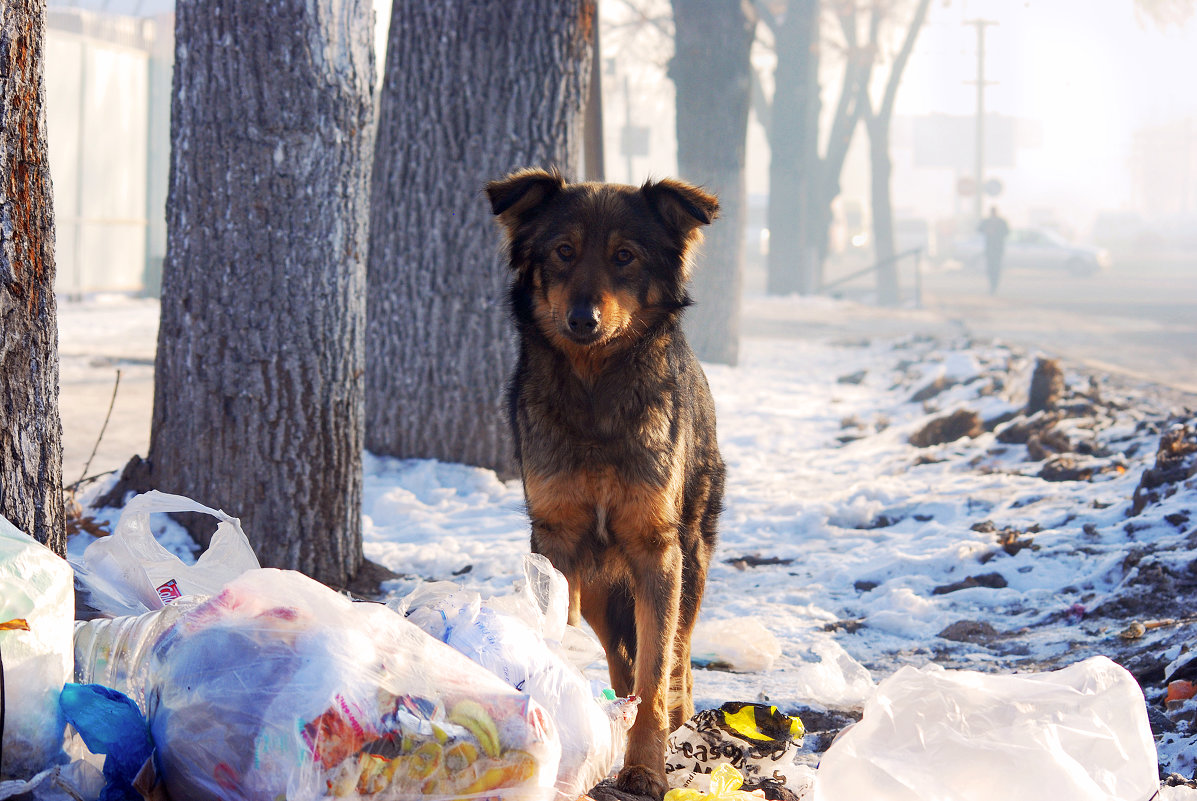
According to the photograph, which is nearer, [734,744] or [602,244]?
[734,744]

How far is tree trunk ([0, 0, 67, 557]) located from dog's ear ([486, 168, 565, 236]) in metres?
1.36

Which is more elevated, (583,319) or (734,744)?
(583,319)

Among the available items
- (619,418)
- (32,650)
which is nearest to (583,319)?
(619,418)

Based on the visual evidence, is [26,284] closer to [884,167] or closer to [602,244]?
[602,244]

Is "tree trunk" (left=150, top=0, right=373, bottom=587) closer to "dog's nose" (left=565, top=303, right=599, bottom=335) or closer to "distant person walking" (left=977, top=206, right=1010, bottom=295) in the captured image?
"dog's nose" (left=565, top=303, right=599, bottom=335)

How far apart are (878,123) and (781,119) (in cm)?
456

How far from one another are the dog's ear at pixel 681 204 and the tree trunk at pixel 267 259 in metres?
1.45

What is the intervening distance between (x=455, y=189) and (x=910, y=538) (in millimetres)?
3544

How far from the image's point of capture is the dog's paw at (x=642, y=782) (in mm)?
2873

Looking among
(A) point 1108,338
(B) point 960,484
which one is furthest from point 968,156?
(B) point 960,484

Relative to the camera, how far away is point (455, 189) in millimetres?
6648

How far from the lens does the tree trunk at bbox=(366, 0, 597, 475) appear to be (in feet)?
21.3

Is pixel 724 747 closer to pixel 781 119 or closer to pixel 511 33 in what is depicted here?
pixel 511 33

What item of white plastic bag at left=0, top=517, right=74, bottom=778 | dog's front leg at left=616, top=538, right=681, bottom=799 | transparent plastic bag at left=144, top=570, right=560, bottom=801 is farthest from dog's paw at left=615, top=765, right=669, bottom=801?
white plastic bag at left=0, top=517, right=74, bottom=778
